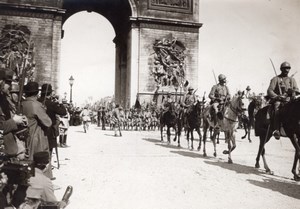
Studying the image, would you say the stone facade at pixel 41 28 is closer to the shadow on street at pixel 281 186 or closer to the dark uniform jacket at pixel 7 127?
the shadow on street at pixel 281 186

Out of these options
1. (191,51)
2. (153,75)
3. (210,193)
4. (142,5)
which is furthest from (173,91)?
(210,193)

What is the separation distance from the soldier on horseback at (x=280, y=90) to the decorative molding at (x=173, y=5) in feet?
70.1

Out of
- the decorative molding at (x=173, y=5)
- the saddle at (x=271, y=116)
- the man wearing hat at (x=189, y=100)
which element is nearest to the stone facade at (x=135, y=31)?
the decorative molding at (x=173, y=5)

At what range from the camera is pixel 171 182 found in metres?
7.72

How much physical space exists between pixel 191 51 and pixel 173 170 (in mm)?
22221

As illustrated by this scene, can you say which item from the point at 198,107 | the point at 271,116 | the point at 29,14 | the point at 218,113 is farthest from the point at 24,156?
the point at 29,14

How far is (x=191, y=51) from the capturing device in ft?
99.6

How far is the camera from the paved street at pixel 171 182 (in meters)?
6.14

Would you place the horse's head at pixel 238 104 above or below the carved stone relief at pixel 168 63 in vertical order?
below

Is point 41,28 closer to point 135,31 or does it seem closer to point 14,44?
point 14,44

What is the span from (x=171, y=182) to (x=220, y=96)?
17.1ft

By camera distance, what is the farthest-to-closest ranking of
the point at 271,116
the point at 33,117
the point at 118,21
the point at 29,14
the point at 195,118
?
the point at 118,21 → the point at 29,14 → the point at 195,118 → the point at 271,116 → the point at 33,117

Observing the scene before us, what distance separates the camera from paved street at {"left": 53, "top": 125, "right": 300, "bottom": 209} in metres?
6.14

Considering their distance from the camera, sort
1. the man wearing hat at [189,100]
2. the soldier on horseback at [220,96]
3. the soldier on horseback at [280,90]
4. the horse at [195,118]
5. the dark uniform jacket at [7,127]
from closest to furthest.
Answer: the dark uniform jacket at [7,127] < the soldier on horseback at [280,90] < the soldier on horseback at [220,96] < the horse at [195,118] < the man wearing hat at [189,100]
